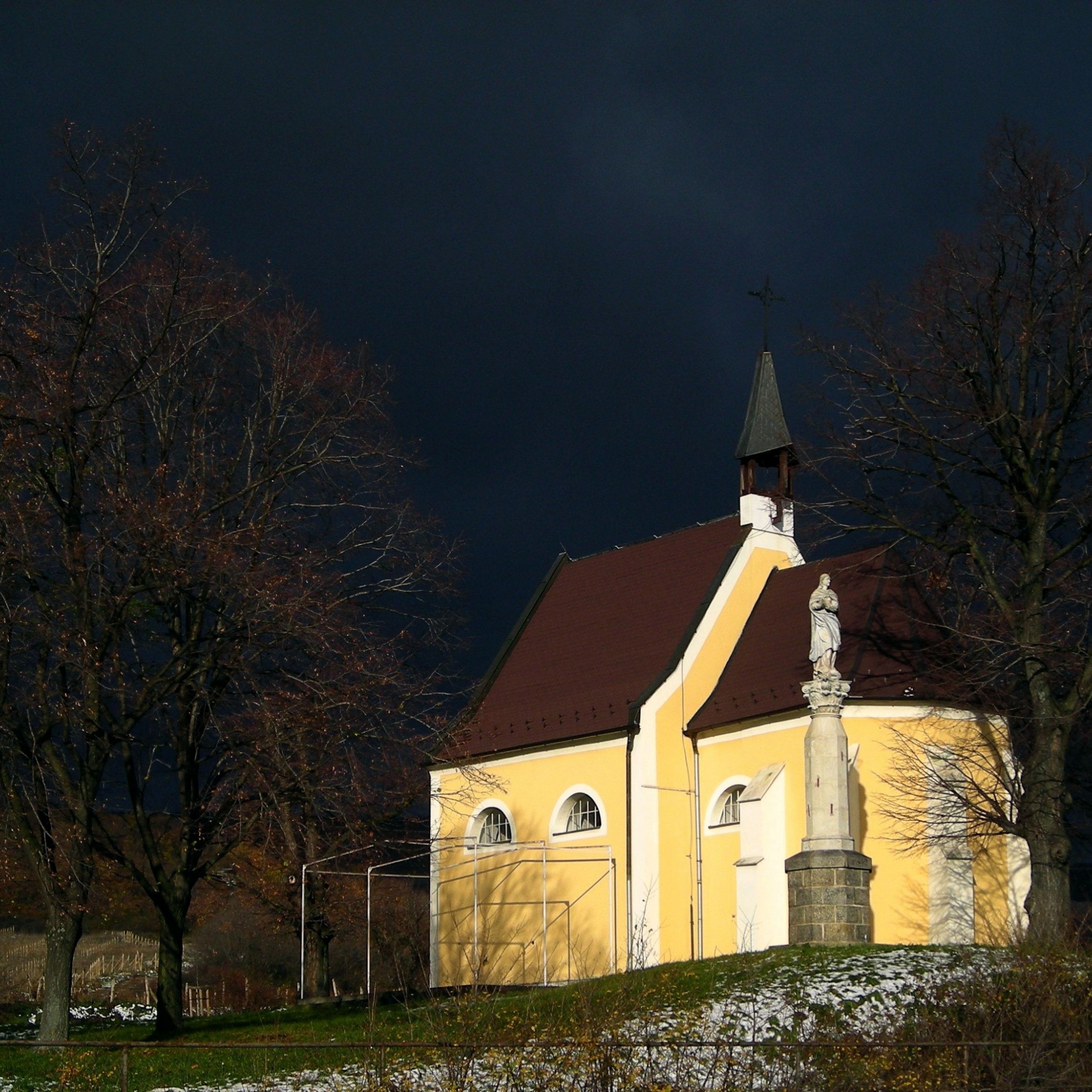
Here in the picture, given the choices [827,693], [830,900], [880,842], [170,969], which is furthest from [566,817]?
[170,969]

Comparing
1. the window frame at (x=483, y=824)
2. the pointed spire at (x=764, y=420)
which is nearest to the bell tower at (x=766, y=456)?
the pointed spire at (x=764, y=420)

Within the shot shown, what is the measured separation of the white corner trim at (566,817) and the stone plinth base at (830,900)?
7030 mm

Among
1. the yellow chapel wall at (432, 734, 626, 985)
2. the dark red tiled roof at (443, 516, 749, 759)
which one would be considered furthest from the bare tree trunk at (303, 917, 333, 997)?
the dark red tiled roof at (443, 516, 749, 759)

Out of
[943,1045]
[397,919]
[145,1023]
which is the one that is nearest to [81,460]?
[145,1023]

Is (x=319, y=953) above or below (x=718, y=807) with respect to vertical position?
below

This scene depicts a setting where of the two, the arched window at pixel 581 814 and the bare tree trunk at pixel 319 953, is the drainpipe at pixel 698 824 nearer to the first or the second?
the arched window at pixel 581 814

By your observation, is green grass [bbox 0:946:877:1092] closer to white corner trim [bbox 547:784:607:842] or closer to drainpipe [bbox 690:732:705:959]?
drainpipe [bbox 690:732:705:959]

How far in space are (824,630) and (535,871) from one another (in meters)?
9.16

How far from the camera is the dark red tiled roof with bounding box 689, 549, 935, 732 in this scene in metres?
24.9

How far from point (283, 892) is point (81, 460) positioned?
1285 centimetres

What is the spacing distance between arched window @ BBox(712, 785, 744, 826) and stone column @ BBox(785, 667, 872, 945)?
5.21 meters

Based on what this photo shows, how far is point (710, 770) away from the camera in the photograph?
26.9m

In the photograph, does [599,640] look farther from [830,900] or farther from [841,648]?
[830,900]

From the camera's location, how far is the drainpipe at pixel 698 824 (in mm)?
26109
